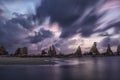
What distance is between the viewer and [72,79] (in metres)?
61.4

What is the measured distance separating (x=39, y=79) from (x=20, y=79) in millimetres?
4395

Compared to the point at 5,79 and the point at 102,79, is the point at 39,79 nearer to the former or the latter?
the point at 5,79

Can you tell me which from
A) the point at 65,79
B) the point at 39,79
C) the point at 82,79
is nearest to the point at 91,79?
the point at 82,79

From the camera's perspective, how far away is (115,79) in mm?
62125

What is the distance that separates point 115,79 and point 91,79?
6.14m

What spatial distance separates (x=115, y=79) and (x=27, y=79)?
67.1ft

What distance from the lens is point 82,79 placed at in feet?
201

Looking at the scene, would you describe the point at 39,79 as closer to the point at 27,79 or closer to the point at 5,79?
the point at 27,79

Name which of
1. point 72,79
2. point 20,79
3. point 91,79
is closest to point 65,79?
point 72,79

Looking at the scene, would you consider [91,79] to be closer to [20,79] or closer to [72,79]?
[72,79]

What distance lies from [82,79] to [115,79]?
7.85m

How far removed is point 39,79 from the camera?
60.5m

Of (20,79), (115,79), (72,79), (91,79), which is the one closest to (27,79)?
(20,79)

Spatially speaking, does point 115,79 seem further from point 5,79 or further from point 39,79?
point 5,79
